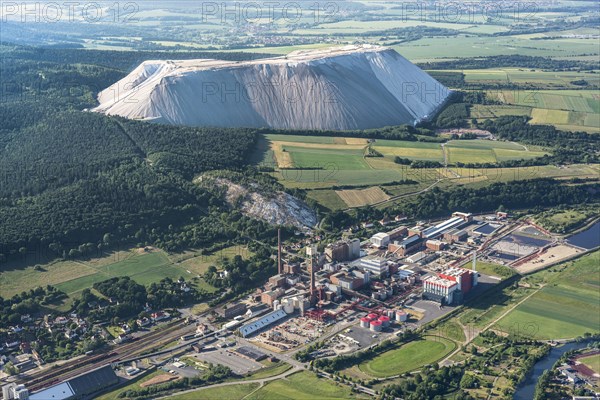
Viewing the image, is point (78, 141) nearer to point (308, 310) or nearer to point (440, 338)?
point (308, 310)

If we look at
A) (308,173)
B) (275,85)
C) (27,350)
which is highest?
(275,85)

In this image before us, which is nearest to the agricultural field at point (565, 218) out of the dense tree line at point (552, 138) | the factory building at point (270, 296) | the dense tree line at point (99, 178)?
the dense tree line at point (552, 138)

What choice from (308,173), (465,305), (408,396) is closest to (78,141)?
(308,173)

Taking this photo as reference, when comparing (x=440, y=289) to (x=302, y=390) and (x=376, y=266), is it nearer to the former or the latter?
(x=376, y=266)

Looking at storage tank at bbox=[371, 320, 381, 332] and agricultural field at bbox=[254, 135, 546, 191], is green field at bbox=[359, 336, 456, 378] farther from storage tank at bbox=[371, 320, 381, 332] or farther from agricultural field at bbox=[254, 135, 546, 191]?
agricultural field at bbox=[254, 135, 546, 191]

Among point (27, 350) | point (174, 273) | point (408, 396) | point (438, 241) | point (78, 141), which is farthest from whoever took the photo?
point (78, 141)

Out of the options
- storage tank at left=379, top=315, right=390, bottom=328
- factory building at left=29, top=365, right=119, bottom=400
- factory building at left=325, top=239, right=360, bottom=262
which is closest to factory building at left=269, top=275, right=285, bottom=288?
factory building at left=325, top=239, right=360, bottom=262

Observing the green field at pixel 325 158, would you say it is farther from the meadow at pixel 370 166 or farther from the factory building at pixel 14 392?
the factory building at pixel 14 392
